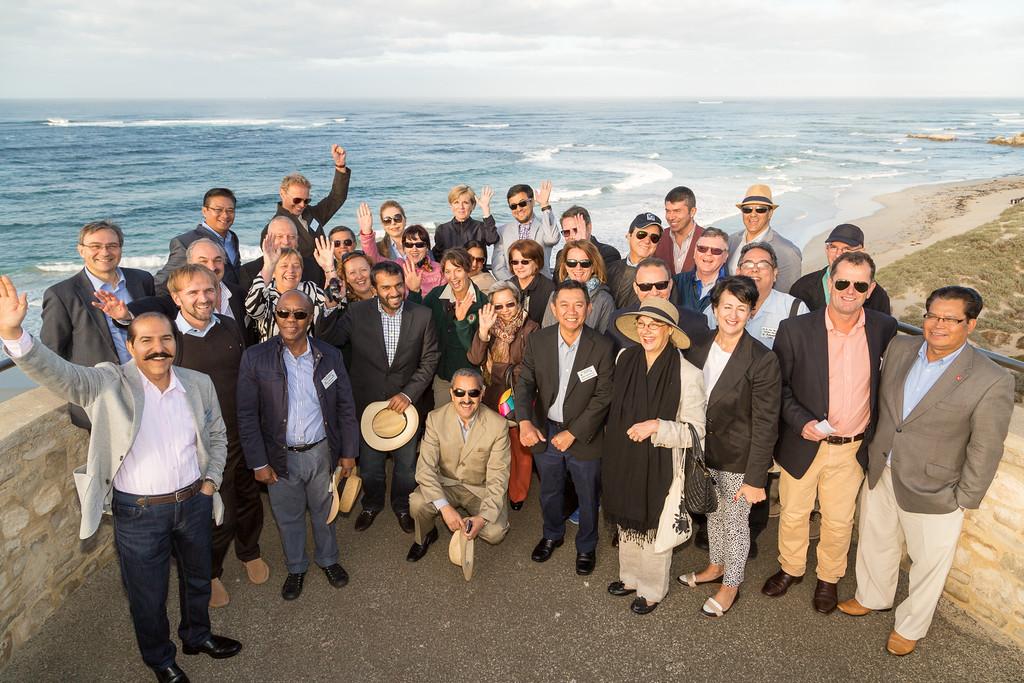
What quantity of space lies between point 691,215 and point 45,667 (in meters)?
6.47

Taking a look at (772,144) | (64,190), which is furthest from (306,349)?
(772,144)

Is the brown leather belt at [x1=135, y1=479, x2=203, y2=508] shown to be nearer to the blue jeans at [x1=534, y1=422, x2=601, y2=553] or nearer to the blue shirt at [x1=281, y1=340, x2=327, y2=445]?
the blue shirt at [x1=281, y1=340, x2=327, y2=445]

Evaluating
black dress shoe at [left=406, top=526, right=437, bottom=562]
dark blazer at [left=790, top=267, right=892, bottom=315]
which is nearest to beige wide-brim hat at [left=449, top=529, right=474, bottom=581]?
black dress shoe at [left=406, top=526, right=437, bottom=562]

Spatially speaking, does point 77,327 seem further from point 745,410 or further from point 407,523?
point 745,410

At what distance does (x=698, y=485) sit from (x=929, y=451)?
1384mm

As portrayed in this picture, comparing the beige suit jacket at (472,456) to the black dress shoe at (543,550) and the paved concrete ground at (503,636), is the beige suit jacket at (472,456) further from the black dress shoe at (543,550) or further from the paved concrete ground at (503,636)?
the paved concrete ground at (503,636)

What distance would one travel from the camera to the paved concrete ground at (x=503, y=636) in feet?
13.3

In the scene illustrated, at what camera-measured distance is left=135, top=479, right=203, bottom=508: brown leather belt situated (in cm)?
363

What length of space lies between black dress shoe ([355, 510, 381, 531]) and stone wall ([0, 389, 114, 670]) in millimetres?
2020

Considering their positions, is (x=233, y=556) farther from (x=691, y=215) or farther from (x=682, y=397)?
(x=691, y=215)

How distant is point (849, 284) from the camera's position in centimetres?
402

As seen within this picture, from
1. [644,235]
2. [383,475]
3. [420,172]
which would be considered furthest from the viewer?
[420,172]

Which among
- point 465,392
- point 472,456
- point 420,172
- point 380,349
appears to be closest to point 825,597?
point 472,456

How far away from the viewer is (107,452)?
3520 millimetres
